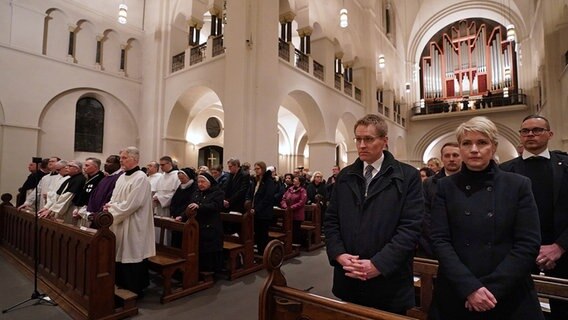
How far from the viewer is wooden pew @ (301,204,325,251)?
22.3 ft

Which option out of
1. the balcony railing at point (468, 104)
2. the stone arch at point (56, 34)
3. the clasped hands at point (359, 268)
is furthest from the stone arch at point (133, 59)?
the balcony railing at point (468, 104)

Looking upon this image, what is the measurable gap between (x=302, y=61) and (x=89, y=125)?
26.9ft

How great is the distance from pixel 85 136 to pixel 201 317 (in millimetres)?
10405

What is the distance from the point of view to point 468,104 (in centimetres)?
1866

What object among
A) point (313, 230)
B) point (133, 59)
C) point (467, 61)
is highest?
point (467, 61)

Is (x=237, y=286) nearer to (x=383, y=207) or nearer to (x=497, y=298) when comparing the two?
(x=383, y=207)

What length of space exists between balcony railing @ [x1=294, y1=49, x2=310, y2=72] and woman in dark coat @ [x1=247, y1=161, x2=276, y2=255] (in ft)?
20.1

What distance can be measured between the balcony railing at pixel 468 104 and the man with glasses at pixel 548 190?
61.7ft

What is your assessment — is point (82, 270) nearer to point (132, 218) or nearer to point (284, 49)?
point (132, 218)

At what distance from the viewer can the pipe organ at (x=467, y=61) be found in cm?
1892

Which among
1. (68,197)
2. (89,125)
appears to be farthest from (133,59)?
(68,197)

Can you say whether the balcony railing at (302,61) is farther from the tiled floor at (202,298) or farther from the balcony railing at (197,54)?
the tiled floor at (202,298)

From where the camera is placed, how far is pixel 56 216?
459 cm

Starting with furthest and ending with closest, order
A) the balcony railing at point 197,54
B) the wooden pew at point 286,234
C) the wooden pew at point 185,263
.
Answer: the balcony railing at point 197,54 < the wooden pew at point 286,234 < the wooden pew at point 185,263
